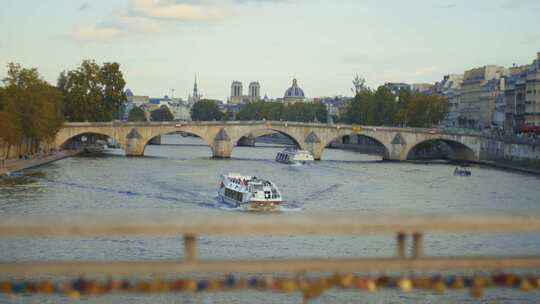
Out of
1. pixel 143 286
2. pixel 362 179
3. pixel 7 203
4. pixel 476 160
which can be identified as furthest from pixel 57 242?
pixel 476 160

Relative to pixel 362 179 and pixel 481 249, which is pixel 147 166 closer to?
pixel 362 179

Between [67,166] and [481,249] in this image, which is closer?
[481,249]

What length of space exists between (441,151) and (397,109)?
10.7 metres

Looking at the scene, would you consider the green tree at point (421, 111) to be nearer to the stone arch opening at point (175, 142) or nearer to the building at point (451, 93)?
the stone arch opening at point (175, 142)

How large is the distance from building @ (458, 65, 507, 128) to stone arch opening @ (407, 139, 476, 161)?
58.9 feet

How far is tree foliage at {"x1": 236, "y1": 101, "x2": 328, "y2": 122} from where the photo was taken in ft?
473

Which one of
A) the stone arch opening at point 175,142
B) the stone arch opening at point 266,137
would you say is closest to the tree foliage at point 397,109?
the stone arch opening at point 266,137

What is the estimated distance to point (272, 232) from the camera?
6.02 m

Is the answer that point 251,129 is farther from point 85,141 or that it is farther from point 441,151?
point 85,141

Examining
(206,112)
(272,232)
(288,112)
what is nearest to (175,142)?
(288,112)

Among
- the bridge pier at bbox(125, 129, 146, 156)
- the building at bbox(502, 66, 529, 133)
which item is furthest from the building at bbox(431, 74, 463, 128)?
the bridge pier at bbox(125, 129, 146, 156)

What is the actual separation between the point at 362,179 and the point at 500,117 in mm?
58296

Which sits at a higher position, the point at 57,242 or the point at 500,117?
the point at 500,117

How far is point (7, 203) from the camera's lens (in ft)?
119
